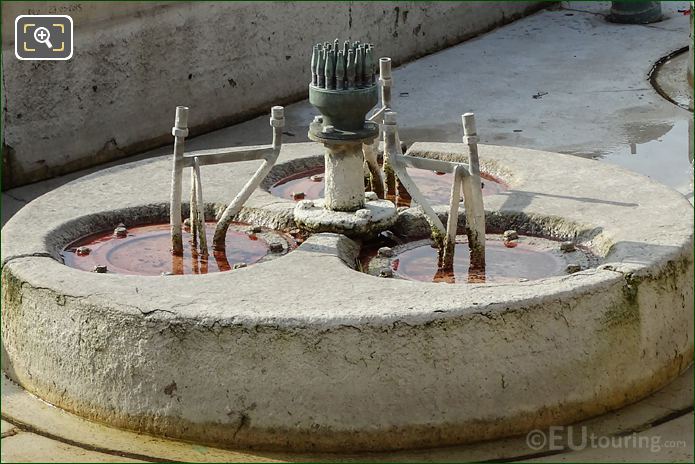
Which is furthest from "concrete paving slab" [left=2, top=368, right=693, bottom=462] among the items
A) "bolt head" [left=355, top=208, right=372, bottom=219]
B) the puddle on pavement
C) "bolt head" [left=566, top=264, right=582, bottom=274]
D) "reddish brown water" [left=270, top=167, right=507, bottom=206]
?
the puddle on pavement

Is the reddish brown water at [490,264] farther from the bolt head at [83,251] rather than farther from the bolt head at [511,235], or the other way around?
the bolt head at [83,251]

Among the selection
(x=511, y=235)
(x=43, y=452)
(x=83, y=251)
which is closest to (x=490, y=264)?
(x=511, y=235)

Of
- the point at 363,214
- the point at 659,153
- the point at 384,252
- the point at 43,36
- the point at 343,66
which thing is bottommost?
the point at 659,153

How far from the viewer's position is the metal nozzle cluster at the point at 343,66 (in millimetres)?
6078

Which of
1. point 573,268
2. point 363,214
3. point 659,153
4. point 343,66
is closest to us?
point 573,268

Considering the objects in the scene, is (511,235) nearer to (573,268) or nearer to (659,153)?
(573,268)

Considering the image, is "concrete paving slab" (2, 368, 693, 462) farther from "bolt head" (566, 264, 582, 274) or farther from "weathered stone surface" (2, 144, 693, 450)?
"bolt head" (566, 264, 582, 274)

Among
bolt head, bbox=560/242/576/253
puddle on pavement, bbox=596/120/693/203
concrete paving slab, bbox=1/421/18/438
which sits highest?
bolt head, bbox=560/242/576/253

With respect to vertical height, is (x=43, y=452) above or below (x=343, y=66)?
below

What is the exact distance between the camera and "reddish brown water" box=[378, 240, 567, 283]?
596 centimetres

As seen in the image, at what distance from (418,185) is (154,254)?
1.54 m

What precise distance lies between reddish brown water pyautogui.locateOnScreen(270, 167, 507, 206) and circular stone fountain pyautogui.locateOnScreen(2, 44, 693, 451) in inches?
41.8

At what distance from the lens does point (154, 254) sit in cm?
635

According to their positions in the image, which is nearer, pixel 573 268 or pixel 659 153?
pixel 573 268
